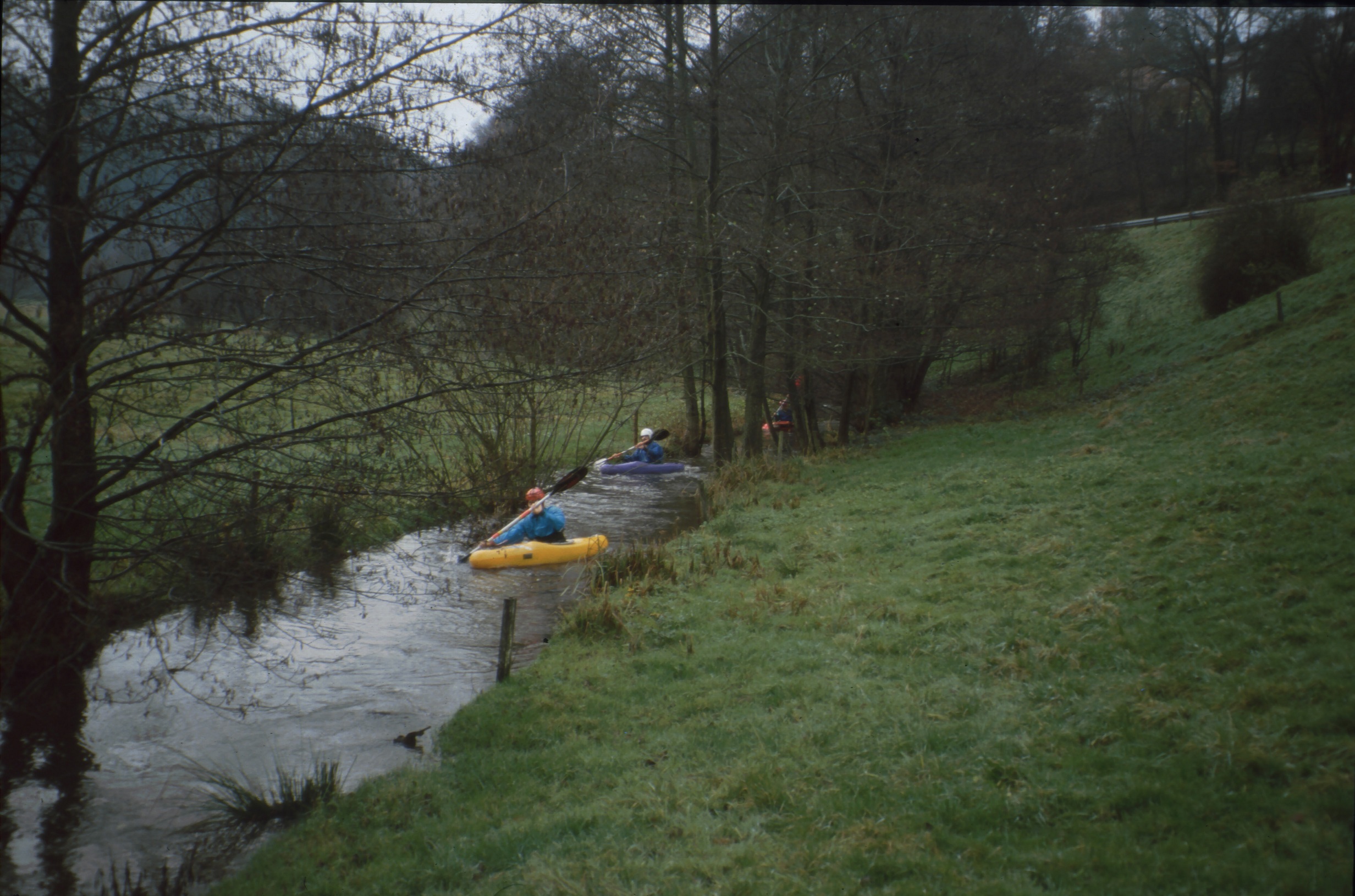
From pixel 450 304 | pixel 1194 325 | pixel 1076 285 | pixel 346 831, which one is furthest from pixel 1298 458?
pixel 1194 325

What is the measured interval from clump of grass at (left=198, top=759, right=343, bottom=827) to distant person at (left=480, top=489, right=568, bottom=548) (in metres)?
5.62

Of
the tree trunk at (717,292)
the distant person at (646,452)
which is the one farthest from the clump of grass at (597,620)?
the distant person at (646,452)

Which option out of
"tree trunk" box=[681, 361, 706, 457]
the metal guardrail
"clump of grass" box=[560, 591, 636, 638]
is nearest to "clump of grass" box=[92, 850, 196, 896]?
"clump of grass" box=[560, 591, 636, 638]

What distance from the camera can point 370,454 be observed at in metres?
5.24

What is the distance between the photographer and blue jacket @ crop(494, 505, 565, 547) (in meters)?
10.9

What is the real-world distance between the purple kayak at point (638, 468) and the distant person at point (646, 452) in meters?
0.24

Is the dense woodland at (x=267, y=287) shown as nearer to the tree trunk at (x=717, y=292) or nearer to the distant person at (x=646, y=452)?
the tree trunk at (x=717, y=292)

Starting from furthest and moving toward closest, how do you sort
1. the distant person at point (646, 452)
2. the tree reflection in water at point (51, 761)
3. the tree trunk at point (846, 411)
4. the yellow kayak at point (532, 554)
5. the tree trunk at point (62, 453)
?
the distant person at point (646, 452) < the tree trunk at point (846, 411) < the yellow kayak at point (532, 554) < the tree reflection in water at point (51, 761) < the tree trunk at point (62, 453)

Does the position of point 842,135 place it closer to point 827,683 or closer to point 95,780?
point 827,683

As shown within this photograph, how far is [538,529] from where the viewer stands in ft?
36.3

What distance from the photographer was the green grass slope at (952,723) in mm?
3363

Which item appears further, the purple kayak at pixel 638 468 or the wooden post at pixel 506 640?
the purple kayak at pixel 638 468

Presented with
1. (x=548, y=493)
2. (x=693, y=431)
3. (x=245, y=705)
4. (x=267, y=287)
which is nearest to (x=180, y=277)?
(x=267, y=287)

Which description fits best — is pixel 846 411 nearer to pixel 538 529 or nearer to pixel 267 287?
pixel 538 529
